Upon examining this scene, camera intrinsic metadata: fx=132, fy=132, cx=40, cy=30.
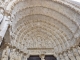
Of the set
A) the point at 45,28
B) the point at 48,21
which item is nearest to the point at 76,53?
the point at 45,28

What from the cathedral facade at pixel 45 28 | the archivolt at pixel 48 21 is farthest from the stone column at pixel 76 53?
the archivolt at pixel 48 21

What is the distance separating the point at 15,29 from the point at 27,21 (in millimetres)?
955

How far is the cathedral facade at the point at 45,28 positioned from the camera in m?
5.35

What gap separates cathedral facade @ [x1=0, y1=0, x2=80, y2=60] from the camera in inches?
211

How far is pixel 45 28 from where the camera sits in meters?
6.53

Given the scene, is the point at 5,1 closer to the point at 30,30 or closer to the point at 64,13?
the point at 30,30

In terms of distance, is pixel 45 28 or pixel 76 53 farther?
pixel 45 28

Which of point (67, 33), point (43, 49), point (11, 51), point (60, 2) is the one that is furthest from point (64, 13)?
point (11, 51)

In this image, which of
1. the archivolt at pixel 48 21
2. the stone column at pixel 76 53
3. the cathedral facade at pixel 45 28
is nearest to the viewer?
the stone column at pixel 76 53

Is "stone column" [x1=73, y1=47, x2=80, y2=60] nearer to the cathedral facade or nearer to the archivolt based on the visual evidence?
the cathedral facade

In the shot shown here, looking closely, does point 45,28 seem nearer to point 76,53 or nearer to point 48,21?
point 48,21

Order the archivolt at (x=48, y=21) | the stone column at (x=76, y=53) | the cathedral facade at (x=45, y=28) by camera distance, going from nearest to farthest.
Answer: the stone column at (x=76, y=53) < the cathedral facade at (x=45, y=28) < the archivolt at (x=48, y=21)

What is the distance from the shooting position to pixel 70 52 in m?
5.29

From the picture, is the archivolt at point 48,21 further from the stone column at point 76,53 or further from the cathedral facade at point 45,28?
the stone column at point 76,53
